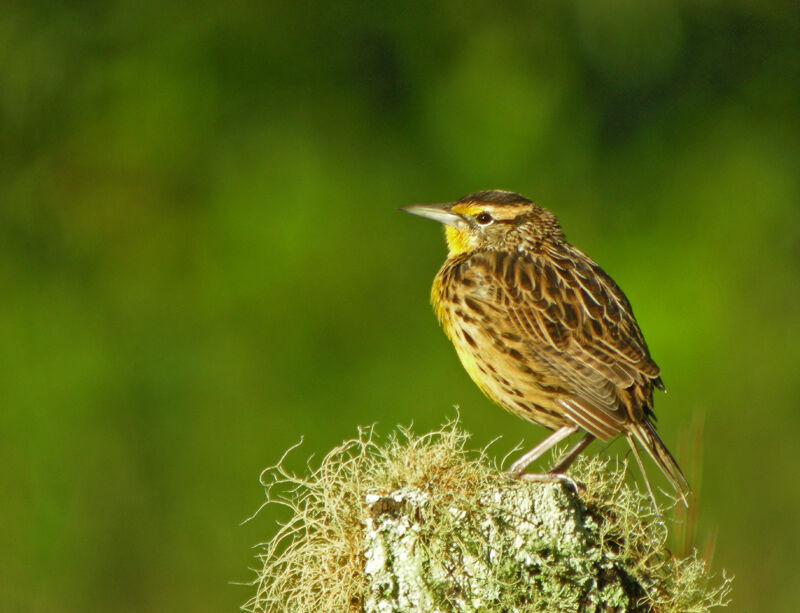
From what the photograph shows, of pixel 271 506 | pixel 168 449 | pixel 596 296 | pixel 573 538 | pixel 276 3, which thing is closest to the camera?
pixel 573 538

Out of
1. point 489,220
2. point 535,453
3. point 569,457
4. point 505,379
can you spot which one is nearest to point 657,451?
point 569,457

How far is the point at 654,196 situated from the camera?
9.99 m

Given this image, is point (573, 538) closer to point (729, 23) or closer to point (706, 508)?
point (706, 508)

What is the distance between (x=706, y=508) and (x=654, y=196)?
278 centimetres

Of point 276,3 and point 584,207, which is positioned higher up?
point 276,3

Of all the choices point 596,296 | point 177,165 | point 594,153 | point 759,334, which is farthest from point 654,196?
point 596,296

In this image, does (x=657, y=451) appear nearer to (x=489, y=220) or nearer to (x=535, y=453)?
(x=535, y=453)

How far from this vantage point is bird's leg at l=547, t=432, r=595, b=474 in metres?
3.49

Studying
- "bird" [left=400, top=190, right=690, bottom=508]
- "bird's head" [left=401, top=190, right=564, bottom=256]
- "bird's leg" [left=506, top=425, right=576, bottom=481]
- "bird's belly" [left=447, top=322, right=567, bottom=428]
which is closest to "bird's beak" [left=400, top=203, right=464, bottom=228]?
"bird's head" [left=401, top=190, right=564, bottom=256]

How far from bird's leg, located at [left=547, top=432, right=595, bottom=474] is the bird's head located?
104 centimetres

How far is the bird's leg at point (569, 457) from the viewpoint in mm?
3490

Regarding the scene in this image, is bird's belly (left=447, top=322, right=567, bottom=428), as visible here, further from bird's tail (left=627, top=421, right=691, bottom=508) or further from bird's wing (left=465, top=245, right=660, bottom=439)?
bird's tail (left=627, top=421, right=691, bottom=508)

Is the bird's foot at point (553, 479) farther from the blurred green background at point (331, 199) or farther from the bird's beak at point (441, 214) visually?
the blurred green background at point (331, 199)

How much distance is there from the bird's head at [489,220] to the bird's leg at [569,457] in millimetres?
1038
